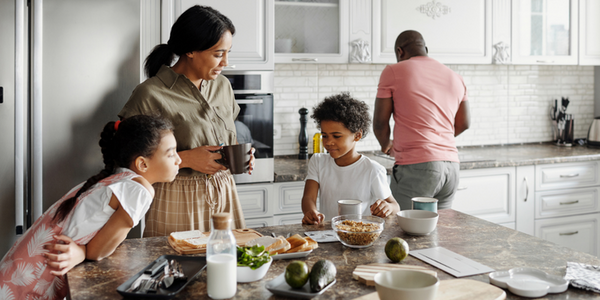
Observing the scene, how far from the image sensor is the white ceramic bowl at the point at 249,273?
1.14 meters

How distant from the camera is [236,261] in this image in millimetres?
Result: 1095

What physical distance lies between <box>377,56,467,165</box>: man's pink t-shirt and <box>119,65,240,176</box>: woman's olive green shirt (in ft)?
2.94

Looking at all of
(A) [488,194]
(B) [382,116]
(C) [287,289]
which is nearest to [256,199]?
(B) [382,116]

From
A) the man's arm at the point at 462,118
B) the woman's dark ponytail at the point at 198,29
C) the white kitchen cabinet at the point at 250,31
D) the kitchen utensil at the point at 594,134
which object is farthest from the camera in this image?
the kitchen utensil at the point at 594,134

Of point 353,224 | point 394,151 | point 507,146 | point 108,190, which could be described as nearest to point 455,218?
point 353,224

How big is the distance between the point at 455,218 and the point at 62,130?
1.85m

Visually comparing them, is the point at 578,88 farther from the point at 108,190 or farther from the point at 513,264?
the point at 108,190

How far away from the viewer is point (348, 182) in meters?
2.09

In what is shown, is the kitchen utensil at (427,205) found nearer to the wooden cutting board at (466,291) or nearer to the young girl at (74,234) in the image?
the wooden cutting board at (466,291)

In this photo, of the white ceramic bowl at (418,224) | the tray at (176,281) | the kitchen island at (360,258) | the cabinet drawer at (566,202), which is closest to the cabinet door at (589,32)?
the cabinet drawer at (566,202)

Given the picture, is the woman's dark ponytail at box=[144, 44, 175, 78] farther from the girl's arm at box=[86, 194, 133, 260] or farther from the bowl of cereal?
the bowl of cereal

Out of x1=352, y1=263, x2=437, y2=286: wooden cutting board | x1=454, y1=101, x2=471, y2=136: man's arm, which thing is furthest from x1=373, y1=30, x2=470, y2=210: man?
x1=352, y1=263, x2=437, y2=286: wooden cutting board

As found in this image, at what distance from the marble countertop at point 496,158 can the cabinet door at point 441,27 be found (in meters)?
0.67

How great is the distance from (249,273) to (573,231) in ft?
10.4
